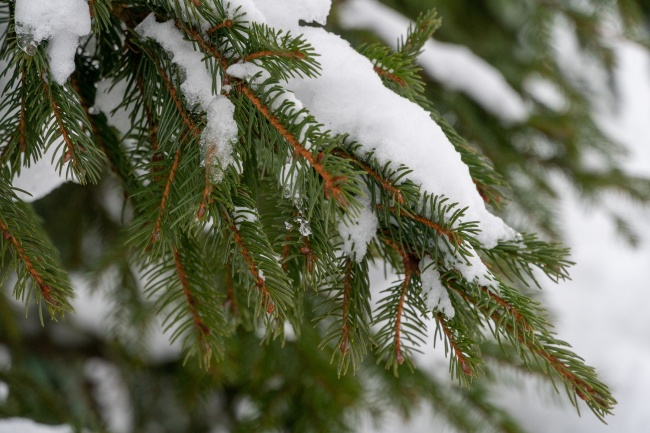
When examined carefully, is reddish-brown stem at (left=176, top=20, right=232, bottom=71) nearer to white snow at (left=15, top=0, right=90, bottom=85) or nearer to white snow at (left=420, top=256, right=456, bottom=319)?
white snow at (left=15, top=0, right=90, bottom=85)

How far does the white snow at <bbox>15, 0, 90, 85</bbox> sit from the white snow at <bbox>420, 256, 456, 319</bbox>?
51 cm

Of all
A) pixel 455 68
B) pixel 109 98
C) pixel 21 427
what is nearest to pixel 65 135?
pixel 109 98

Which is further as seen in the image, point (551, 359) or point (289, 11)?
point (289, 11)

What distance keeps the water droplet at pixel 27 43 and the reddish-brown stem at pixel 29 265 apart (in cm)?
21

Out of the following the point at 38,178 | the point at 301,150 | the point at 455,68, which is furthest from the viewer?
the point at 455,68

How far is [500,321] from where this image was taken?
62 cm

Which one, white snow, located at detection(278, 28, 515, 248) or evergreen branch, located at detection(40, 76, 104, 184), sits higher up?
white snow, located at detection(278, 28, 515, 248)

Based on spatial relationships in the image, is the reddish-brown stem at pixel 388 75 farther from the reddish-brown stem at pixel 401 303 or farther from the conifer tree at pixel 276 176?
the reddish-brown stem at pixel 401 303

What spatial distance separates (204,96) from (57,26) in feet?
0.66

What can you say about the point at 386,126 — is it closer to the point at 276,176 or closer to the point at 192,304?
the point at 276,176

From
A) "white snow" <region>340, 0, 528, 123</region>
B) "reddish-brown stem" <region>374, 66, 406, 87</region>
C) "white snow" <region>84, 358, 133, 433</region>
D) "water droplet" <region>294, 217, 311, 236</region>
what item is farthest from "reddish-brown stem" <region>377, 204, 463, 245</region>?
"white snow" <region>84, 358, 133, 433</region>

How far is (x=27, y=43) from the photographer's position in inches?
24.5

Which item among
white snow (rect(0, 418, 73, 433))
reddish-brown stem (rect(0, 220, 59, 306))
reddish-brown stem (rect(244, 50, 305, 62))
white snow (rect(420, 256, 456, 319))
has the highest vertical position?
reddish-brown stem (rect(244, 50, 305, 62))

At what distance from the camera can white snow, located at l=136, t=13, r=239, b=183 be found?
24.0 inches
